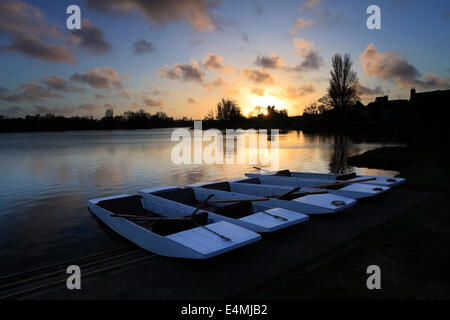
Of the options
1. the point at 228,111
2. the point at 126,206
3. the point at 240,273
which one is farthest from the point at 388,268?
the point at 228,111

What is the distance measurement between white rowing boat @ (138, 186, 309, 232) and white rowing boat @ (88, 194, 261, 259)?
0.42 m

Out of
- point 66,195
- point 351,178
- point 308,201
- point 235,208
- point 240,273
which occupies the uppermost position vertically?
point 351,178

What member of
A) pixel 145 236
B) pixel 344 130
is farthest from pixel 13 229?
pixel 344 130

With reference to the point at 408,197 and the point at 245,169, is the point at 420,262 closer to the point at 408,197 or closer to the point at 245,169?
the point at 408,197

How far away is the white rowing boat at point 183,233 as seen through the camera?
5.60m

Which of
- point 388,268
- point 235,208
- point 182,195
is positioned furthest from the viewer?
point 182,195

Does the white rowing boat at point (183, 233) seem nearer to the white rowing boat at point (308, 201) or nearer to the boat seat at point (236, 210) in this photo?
the boat seat at point (236, 210)

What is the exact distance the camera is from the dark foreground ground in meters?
4.73

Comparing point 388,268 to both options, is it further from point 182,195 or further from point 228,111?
point 228,111

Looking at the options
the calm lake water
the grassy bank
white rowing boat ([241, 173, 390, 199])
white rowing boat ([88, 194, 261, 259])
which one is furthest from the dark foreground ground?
the calm lake water

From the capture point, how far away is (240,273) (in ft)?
17.6

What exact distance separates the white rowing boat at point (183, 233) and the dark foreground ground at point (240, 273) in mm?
375

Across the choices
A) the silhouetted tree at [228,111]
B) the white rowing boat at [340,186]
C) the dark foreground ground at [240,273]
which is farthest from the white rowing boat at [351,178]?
the silhouetted tree at [228,111]

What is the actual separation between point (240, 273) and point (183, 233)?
5.30ft
